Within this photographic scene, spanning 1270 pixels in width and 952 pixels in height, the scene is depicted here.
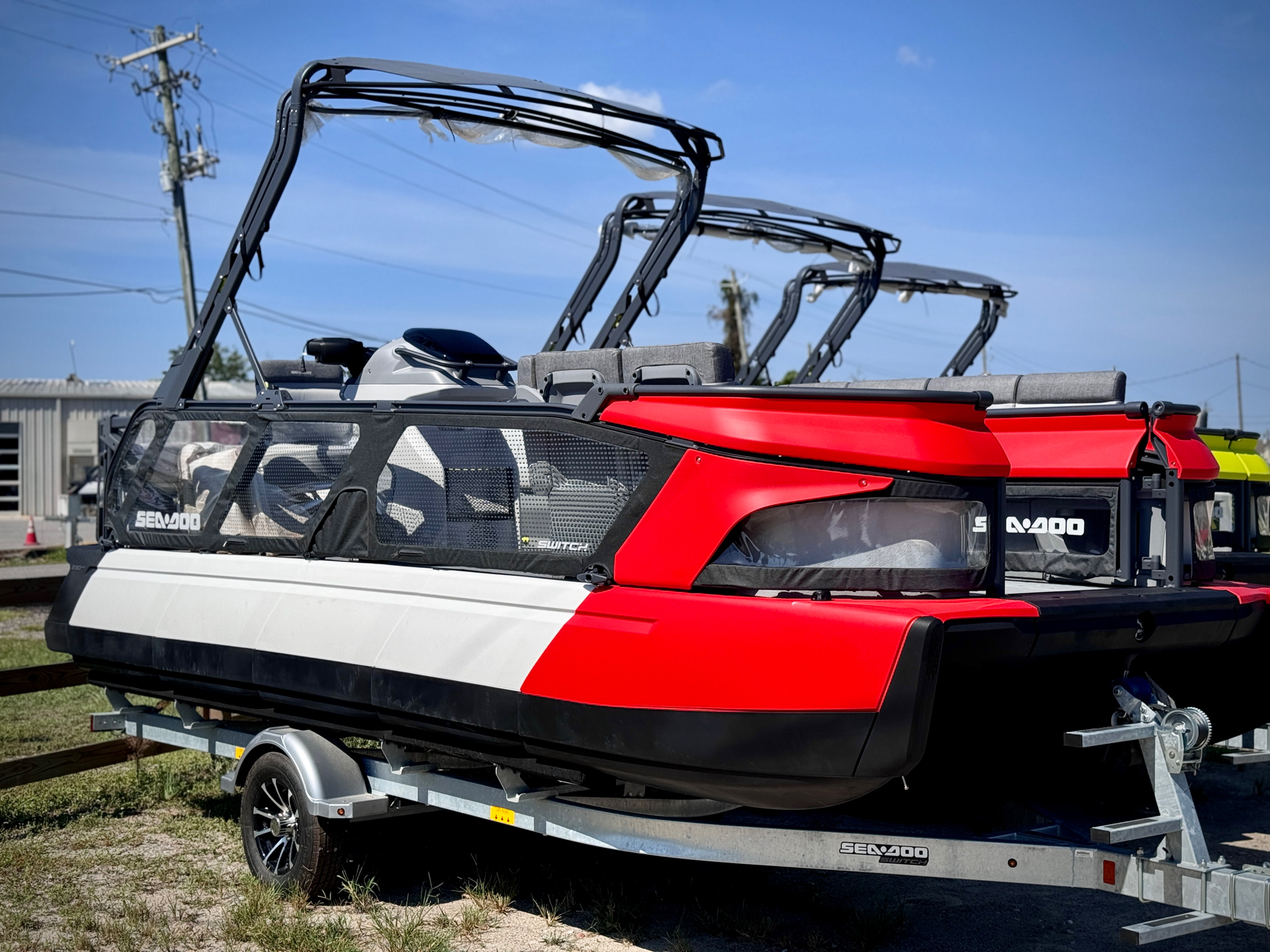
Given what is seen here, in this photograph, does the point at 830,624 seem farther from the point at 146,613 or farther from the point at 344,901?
the point at 146,613

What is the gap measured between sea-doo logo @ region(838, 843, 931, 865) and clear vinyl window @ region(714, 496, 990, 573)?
89 cm

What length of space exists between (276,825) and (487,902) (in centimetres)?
103

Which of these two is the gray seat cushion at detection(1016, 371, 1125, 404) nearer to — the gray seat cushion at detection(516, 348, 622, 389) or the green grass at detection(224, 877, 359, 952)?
the gray seat cushion at detection(516, 348, 622, 389)

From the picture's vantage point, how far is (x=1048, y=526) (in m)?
5.75

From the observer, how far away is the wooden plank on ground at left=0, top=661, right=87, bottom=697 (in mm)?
7039

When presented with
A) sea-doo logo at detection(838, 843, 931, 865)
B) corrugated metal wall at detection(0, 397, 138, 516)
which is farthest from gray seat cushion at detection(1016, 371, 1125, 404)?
corrugated metal wall at detection(0, 397, 138, 516)

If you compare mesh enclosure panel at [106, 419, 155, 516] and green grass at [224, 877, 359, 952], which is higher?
mesh enclosure panel at [106, 419, 155, 516]

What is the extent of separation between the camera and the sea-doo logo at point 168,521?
603 cm

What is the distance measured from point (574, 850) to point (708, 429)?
292 centimetres

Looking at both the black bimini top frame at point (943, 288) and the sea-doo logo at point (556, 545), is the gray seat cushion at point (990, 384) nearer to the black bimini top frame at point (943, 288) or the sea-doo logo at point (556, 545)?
the sea-doo logo at point (556, 545)

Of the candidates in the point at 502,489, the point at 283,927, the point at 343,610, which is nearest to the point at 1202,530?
the point at 502,489

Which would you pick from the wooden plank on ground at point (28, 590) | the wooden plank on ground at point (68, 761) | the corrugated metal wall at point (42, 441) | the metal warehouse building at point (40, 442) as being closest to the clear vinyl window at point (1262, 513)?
the wooden plank on ground at point (68, 761)

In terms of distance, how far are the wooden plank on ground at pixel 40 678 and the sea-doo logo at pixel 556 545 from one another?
3.72 meters

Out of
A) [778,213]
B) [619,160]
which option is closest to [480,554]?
[619,160]
